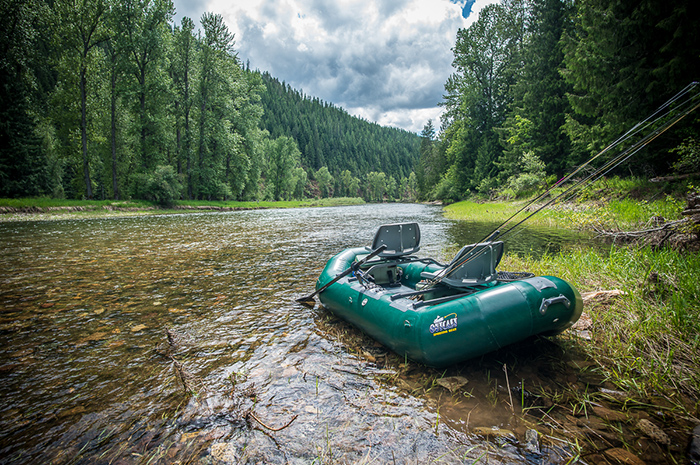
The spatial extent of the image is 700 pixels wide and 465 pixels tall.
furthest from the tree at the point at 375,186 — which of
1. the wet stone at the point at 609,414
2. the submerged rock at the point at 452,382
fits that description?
the wet stone at the point at 609,414

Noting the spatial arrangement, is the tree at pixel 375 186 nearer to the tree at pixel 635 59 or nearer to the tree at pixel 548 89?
the tree at pixel 548 89

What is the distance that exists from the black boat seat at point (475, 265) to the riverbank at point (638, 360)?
1221mm

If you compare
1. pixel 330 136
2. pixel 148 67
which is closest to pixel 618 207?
pixel 148 67

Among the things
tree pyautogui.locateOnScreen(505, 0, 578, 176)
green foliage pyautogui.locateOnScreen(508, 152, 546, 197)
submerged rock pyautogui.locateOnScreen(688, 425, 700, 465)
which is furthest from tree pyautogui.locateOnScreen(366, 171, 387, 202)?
submerged rock pyautogui.locateOnScreen(688, 425, 700, 465)

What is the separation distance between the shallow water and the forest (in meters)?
9.72

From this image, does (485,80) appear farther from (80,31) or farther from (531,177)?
(80,31)

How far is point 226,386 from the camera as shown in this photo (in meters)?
3.17

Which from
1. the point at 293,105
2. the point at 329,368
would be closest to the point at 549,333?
the point at 329,368

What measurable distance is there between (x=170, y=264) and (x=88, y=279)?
1.75m

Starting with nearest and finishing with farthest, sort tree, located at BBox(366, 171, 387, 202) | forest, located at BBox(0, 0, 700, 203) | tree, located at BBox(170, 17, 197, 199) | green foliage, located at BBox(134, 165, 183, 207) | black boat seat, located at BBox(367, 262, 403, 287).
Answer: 1. black boat seat, located at BBox(367, 262, 403, 287)
2. forest, located at BBox(0, 0, 700, 203)
3. green foliage, located at BBox(134, 165, 183, 207)
4. tree, located at BBox(170, 17, 197, 199)
5. tree, located at BBox(366, 171, 387, 202)

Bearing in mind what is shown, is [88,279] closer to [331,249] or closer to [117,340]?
[117,340]

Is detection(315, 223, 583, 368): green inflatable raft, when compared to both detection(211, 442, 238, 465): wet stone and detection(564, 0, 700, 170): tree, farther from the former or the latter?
detection(564, 0, 700, 170): tree

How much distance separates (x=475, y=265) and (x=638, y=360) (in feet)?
Answer: 6.00

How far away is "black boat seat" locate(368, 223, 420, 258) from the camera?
5273 mm
